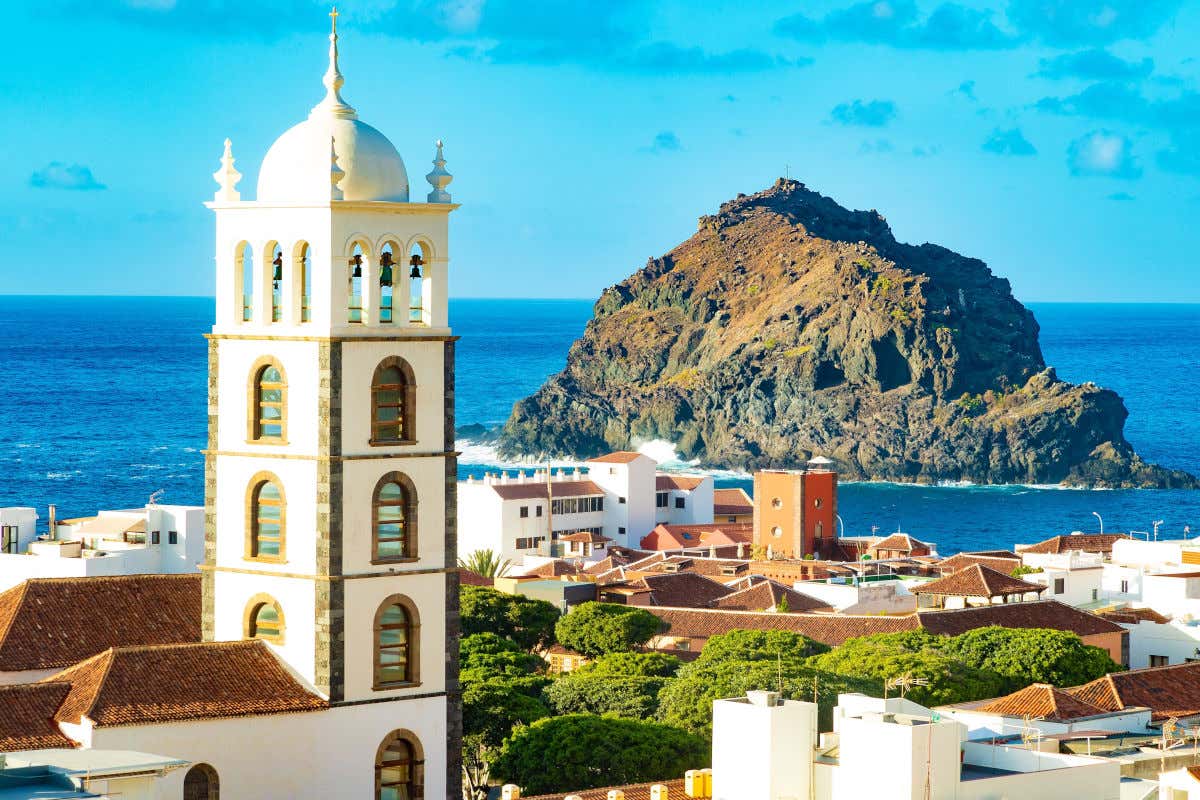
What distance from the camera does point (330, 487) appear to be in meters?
31.8

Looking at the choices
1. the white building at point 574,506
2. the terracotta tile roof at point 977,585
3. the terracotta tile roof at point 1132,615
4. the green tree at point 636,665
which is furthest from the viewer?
the white building at point 574,506

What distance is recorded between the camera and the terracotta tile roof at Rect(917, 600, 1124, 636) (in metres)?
69.0

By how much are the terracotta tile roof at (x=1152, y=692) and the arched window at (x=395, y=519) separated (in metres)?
22.6

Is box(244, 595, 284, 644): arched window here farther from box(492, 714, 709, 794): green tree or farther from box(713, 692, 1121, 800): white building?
box(492, 714, 709, 794): green tree

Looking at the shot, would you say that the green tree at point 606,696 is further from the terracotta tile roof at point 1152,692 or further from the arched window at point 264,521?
the arched window at point 264,521

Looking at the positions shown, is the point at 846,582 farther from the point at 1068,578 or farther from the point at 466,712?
the point at 466,712

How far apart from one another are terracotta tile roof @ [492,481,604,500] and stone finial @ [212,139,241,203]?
77.3 m

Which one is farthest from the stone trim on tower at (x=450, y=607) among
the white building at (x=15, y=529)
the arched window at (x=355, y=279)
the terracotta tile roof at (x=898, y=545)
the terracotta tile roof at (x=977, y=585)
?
the terracotta tile roof at (x=898, y=545)

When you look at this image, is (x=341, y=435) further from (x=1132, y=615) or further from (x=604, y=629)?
(x=1132, y=615)

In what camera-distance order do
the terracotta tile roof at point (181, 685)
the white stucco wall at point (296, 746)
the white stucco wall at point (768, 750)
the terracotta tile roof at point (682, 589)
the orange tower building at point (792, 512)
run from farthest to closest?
the orange tower building at point (792, 512), the terracotta tile roof at point (682, 589), the white stucco wall at point (768, 750), the white stucco wall at point (296, 746), the terracotta tile roof at point (181, 685)

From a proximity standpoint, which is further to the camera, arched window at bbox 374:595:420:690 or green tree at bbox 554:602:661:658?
green tree at bbox 554:602:661:658

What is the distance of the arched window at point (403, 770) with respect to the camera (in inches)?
1289

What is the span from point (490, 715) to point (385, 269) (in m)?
22.0

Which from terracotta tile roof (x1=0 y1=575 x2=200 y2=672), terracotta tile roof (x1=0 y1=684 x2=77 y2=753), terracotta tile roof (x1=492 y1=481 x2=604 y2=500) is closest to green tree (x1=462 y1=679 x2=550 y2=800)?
terracotta tile roof (x1=0 y1=575 x2=200 y2=672)
